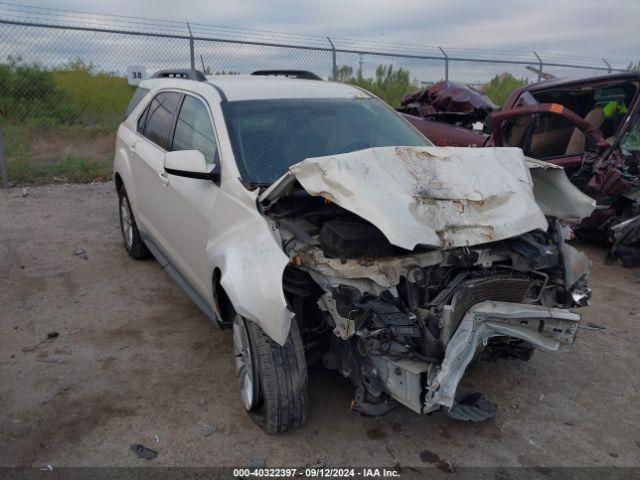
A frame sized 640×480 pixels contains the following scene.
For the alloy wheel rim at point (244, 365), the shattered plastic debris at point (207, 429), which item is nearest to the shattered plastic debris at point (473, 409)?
the alloy wheel rim at point (244, 365)

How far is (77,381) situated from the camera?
3.71m

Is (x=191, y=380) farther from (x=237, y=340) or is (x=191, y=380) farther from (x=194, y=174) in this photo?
(x=194, y=174)

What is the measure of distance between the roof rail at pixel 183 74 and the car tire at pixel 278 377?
7.79 ft

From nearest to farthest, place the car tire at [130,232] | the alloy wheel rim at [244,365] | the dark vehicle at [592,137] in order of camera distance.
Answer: the alloy wheel rim at [244,365] → the car tire at [130,232] → the dark vehicle at [592,137]

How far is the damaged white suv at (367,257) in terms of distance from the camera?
276 cm

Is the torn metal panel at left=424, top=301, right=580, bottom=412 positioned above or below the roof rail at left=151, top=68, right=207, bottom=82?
below

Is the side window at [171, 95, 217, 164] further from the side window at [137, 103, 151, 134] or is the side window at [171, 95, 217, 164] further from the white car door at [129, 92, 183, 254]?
the side window at [137, 103, 151, 134]

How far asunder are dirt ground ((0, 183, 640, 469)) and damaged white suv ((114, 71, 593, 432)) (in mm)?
212

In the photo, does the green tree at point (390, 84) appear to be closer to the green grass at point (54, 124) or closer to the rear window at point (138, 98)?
the green grass at point (54, 124)

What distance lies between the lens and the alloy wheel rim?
315cm

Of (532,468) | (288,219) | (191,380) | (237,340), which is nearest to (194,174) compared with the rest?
(288,219)

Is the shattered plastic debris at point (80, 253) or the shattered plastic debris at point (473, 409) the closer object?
the shattered plastic debris at point (473, 409)

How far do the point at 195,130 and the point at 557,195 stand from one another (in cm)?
260

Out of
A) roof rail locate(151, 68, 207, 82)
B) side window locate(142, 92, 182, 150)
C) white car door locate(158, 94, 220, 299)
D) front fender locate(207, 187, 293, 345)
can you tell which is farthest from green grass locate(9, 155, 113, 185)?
front fender locate(207, 187, 293, 345)
